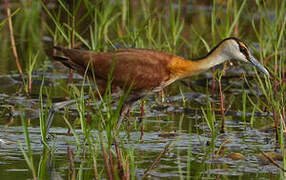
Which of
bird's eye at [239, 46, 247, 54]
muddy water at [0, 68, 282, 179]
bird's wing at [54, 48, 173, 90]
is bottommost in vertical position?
muddy water at [0, 68, 282, 179]

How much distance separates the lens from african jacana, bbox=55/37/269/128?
7258 mm

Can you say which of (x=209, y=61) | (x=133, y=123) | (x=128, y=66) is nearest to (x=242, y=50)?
(x=209, y=61)

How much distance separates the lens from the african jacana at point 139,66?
726 cm

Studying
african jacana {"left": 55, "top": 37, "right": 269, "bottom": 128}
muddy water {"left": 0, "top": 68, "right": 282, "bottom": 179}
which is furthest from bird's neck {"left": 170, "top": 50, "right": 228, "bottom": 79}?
muddy water {"left": 0, "top": 68, "right": 282, "bottom": 179}

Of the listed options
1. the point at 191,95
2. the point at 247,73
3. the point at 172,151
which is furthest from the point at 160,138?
the point at 247,73

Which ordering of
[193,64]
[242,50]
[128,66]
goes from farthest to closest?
1. [242,50]
2. [193,64]
3. [128,66]

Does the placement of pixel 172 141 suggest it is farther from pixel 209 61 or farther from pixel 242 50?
pixel 242 50

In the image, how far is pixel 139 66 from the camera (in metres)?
7.30


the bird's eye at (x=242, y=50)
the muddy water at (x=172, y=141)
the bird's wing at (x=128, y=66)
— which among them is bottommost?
the muddy water at (x=172, y=141)

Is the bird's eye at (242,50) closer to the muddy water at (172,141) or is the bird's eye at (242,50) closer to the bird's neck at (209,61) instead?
the bird's neck at (209,61)

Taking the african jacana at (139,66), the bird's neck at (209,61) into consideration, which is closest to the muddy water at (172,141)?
the african jacana at (139,66)

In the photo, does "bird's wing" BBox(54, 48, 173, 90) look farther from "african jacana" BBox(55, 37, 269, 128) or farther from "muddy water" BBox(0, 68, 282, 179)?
"muddy water" BBox(0, 68, 282, 179)

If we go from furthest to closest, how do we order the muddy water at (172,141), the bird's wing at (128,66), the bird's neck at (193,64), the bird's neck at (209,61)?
1. the bird's neck at (209,61)
2. the bird's neck at (193,64)
3. the bird's wing at (128,66)
4. the muddy water at (172,141)

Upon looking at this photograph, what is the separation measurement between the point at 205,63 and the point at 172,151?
3.87 feet
